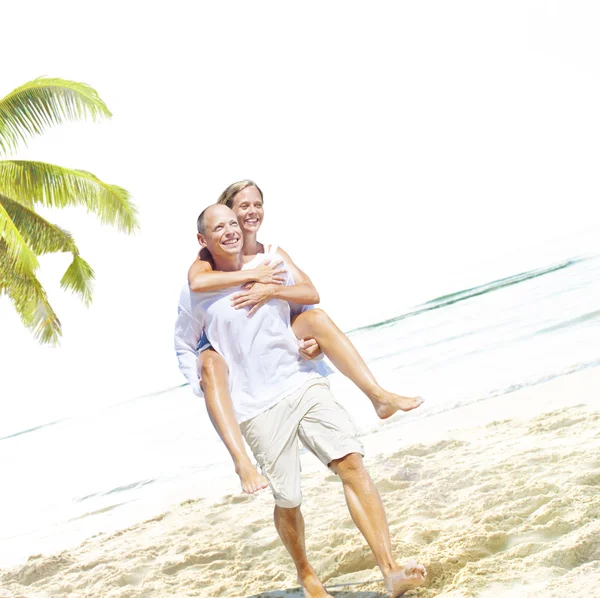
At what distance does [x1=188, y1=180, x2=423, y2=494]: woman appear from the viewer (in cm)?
346

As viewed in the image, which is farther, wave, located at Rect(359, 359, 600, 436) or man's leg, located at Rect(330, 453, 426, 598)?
wave, located at Rect(359, 359, 600, 436)

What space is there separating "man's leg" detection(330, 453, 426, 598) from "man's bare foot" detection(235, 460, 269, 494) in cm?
36

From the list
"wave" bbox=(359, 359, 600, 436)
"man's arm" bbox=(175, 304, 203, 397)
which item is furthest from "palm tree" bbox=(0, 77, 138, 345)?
"man's arm" bbox=(175, 304, 203, 397)

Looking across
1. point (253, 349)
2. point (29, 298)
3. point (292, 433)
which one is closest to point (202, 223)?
point (253, 349)

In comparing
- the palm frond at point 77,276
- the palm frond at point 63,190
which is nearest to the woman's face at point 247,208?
the palm frond at point 63,190

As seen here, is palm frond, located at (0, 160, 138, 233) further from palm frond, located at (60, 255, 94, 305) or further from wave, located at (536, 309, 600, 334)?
wave, located at (536, 309, 600, 334)

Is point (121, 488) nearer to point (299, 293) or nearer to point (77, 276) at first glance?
point (77, 276)

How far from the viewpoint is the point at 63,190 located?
1212 centimetres

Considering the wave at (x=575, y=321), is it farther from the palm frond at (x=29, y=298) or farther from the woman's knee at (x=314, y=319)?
the woman's knee at (x=314, y=319)

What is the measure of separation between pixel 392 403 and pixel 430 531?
1287mm

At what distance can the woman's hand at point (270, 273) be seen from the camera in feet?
11.7

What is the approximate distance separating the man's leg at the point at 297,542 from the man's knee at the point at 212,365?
74 cm

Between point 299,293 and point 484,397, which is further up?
point 299,293

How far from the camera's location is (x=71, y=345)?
3278 centimetres
